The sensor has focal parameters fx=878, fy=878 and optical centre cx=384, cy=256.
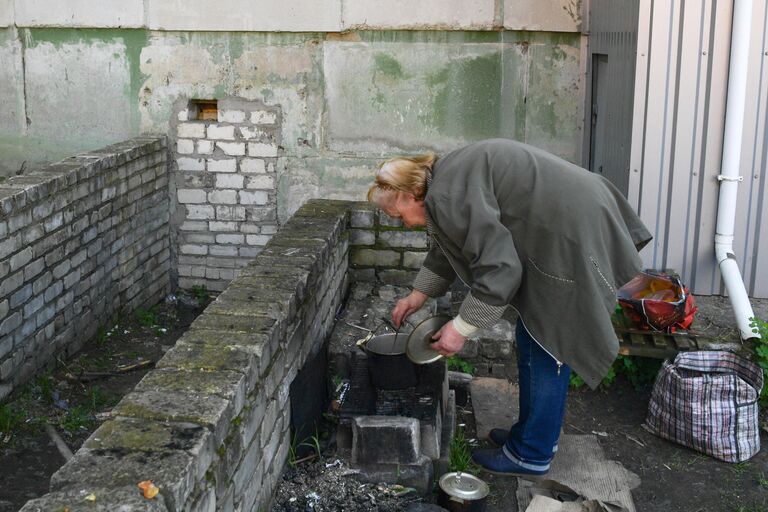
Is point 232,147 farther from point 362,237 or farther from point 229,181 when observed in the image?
point 362,237

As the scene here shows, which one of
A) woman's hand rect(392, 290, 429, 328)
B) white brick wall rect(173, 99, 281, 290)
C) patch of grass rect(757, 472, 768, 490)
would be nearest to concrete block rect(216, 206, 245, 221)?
white brick wall rect(173, 99, 281, 290)

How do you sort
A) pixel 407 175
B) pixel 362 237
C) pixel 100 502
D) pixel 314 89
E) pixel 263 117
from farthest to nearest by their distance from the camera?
1. pixel 263 117
2. pixel 314 89
3. pixel 362 237
4. pixel 407 175
5. pixel 100 502

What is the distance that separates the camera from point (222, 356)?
333cm

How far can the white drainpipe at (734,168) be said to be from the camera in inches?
205

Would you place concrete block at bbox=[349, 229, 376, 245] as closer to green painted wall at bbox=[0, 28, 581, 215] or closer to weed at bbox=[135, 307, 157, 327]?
green painted wall at bbox=[0, 28, 581, 215]

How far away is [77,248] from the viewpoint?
6281 millimetres

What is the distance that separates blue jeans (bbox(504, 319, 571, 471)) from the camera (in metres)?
4.02

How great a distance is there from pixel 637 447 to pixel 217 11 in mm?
5032

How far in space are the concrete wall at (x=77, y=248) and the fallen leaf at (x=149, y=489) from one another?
3.32m

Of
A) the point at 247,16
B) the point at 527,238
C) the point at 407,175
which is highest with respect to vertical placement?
the point at 247,16

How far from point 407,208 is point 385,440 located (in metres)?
Result: 1.06

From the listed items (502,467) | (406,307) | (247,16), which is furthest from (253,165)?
(502,467)

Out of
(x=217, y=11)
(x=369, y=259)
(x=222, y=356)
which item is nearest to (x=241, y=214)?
(x=217, y=11)

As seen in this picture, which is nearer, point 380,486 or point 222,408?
point 222,408
